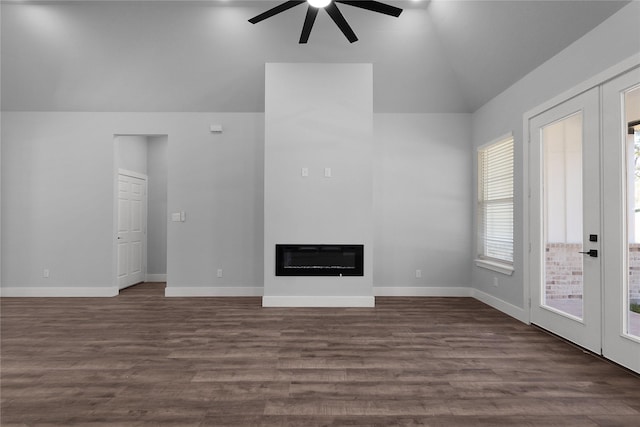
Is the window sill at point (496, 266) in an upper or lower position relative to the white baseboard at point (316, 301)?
upper

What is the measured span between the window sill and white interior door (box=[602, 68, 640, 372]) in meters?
1.55

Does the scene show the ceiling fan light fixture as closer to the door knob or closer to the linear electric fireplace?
the linear electric fireplace

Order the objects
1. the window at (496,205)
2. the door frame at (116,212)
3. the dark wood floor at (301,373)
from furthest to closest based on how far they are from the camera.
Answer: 1. the door frame at (116,212)
2. the window at (496,205)
3. the dark wood floor at (301,373)

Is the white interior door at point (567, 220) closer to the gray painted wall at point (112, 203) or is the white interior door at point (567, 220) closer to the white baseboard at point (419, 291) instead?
the white baseboard at point (419, 291)

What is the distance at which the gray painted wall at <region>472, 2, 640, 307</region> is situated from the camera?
2844 mm

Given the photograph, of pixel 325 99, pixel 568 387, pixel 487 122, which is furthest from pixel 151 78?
pixel 568 387

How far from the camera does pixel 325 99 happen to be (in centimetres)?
496

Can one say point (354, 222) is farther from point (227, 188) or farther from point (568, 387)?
point (568, 387)

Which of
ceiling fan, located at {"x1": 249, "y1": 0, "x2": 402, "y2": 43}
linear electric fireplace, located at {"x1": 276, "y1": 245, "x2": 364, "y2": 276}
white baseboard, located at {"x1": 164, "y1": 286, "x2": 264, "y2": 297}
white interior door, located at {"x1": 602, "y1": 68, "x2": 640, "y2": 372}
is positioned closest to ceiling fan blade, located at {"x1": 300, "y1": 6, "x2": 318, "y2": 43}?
ceiling fan, located at {"x1": 249, "y1": 0, "x2": 402, "y2": 43}

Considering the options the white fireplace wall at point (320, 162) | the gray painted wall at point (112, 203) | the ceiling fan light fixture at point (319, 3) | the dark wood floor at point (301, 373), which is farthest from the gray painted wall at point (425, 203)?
the ceiling fan light fixture at point (319, 3)

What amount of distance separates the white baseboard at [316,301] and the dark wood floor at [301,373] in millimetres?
376

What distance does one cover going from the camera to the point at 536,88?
13.1ft

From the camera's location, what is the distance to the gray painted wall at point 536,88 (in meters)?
2.84

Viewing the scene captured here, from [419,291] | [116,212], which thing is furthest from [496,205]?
[116,212]
